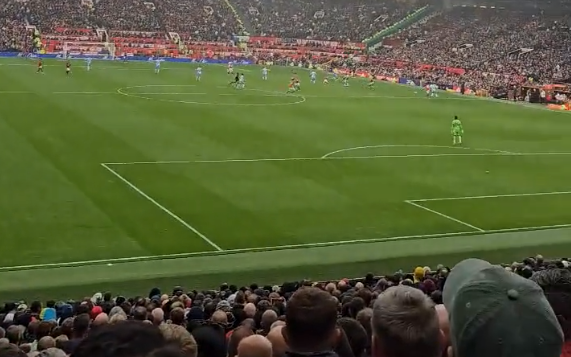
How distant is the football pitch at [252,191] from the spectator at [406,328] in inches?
478

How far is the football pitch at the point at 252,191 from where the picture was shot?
18.0 metres

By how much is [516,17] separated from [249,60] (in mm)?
33819

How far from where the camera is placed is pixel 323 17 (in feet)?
371

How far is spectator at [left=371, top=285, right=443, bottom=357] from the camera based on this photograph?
4.25m

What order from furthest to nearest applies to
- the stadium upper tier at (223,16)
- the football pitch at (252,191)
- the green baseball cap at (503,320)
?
the stadium upper tier at (223,16) < the football pitch at (252,191) < the green baseball cap at (503,320)

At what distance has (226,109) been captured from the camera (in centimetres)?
4388

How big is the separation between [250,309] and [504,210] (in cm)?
1560

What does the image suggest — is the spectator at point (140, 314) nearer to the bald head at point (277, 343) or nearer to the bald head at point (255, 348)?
the bald head at point (277, 343)

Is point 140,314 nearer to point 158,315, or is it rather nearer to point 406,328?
point 158,315

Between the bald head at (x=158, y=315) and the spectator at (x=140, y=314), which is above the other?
the spectator at (x=140, y=314)

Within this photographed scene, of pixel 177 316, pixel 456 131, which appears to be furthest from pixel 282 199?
pixel 456 131

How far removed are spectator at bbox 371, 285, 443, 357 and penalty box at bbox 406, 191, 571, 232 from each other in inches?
710

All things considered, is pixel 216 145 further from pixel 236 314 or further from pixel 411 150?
pixel 236 314

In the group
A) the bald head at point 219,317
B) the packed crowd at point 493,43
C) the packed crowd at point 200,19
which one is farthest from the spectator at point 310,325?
the packed crowd at point 200,19
